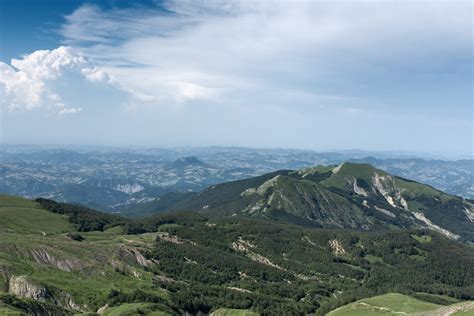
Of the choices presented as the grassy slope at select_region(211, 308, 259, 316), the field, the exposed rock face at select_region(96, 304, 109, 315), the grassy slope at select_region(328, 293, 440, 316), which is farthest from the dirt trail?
the exposed rock face at select_region(96, 304, 109, 315)

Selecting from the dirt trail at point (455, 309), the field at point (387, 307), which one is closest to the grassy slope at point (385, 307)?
the field at point (387, 307)

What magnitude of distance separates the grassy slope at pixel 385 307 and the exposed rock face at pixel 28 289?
112612 mm

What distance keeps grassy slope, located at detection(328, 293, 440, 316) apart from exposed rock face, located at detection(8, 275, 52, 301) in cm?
11261

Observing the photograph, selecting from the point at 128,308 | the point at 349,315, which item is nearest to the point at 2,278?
the point at 128,308

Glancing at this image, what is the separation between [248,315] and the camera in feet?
602

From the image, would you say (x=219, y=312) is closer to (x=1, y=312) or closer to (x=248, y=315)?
Answer: (x=248, y=315)

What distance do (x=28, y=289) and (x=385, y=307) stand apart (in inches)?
5341

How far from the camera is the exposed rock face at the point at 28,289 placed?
171 metres

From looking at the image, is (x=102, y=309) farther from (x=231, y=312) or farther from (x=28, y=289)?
(x=231, y=312)

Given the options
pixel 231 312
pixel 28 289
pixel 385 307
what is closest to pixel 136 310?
Result: pixel 28 289

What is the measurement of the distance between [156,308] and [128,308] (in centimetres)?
1098

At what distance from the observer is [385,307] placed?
174 m

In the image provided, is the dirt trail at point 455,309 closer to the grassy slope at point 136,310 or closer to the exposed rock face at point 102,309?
the grassy slope at point 136,310

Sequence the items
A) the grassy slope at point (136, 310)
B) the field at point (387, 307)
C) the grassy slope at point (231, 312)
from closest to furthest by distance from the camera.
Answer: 1. the grassy slope at point (136, 310)
2. the field at point (387, 307)
3. the grassy slope at point (231, 312)
